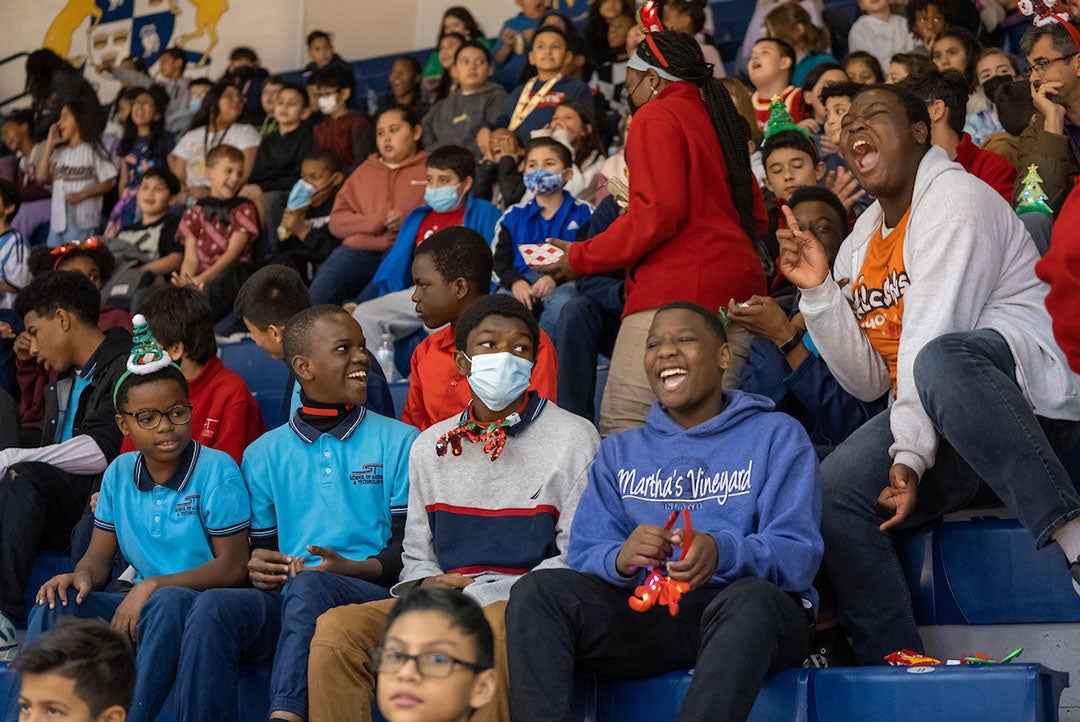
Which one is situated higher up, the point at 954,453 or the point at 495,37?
the point at 495,37

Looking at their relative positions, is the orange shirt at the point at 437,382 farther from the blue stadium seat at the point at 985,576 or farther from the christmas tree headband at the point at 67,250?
the christmas tree headband at the point at 67,250

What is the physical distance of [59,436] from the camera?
197 inches

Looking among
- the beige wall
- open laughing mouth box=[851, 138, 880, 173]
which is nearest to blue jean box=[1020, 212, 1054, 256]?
open laughing mouth box=[851, 138, 880, 173]

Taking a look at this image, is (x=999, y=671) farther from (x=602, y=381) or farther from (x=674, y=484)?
(x=602, y=381)

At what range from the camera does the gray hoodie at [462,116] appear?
315 inches

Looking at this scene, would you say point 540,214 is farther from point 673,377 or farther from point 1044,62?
point 673,377

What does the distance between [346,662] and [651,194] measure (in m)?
1.55

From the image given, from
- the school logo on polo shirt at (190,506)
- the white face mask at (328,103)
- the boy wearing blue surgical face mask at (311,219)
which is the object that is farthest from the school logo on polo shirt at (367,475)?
the white face mask at (328,103)

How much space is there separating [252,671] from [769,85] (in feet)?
14.2

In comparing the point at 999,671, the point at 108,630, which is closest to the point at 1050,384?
the point at 999,671

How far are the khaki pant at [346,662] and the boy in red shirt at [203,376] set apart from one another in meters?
1.24

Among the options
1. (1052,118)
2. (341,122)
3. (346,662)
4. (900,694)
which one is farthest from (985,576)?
(341,122)

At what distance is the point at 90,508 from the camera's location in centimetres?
432

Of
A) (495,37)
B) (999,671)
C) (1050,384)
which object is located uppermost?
(495,37)
